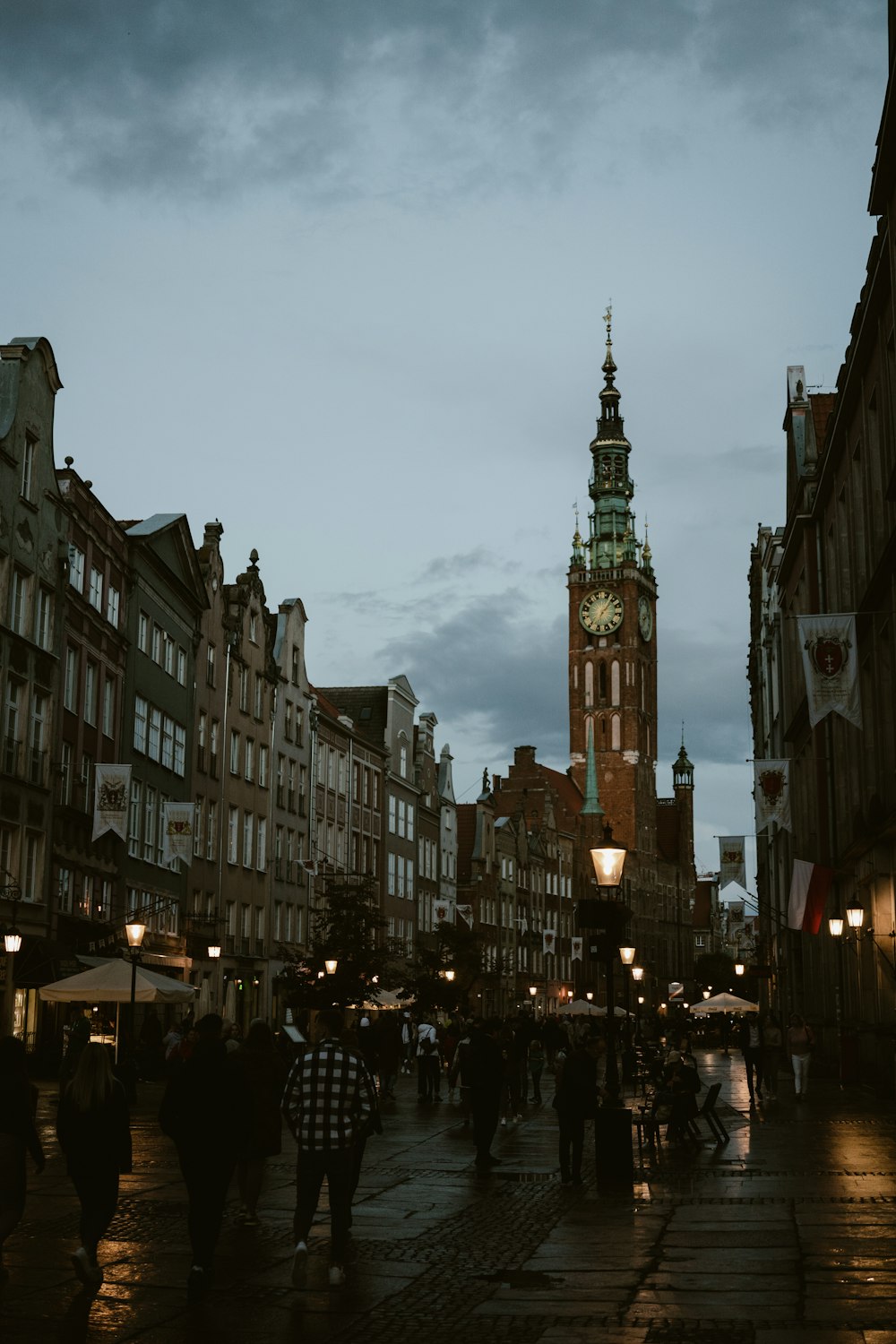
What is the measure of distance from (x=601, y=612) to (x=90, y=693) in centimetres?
12027

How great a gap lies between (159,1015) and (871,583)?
28477 mm

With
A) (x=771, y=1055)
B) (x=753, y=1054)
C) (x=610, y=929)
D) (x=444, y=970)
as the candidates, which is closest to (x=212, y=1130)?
(x=610, y=929)

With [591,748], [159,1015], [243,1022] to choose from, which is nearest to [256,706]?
[243,1022]

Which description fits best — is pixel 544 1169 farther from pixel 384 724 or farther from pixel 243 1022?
pixel 384 724

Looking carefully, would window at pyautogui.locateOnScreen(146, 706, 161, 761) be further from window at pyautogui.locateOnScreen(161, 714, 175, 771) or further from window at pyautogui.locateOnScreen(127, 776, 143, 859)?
window at pyautogui.locateOnScreen(127, 776, 143, 859)

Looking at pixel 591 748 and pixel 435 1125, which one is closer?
pixel 435 1125

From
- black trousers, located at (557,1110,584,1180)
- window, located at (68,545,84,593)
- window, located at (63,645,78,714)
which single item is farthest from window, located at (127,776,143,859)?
black trousers, located at (557,1110,584,1180)

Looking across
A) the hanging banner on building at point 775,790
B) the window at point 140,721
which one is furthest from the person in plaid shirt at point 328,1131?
the window at point 140,721

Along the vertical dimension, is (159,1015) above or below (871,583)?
below

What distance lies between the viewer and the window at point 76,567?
43.1 m

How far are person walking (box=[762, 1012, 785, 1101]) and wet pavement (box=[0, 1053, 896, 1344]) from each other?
1142cm

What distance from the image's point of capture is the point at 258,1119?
47.7 feet

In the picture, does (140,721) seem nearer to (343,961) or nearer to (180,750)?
(180,750)

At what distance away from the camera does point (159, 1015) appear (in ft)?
163
